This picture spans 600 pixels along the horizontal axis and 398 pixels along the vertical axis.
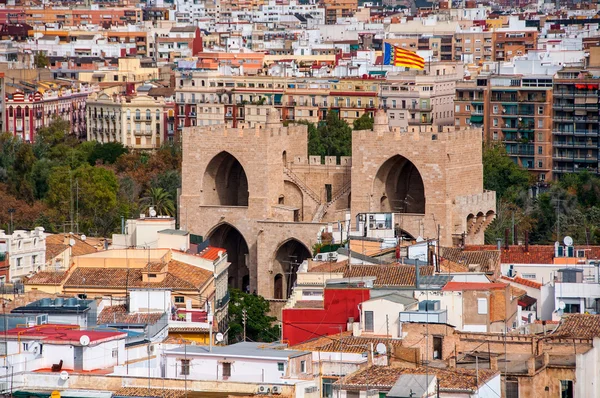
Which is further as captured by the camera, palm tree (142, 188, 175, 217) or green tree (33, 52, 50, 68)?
green tree (33, 52, 50, 68)

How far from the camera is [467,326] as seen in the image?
35562mm

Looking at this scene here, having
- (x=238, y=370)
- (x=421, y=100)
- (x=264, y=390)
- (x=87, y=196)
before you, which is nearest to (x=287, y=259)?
(x=87, y=196)

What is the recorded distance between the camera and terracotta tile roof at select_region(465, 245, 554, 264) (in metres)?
45.5

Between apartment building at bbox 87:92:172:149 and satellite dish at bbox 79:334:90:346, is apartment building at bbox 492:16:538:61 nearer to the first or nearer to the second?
apartment building at bbox 87:92:172:149

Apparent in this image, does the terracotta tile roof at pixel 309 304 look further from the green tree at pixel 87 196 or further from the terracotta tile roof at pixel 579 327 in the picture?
the green tree at pixel 87 196

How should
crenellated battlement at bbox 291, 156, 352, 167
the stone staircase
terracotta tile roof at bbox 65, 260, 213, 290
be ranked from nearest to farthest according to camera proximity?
terracotta tile roof at bbox 65, 260, 213, 290 < the stone staircase < crenellated battlement at bbox 291, 156, 352, 167

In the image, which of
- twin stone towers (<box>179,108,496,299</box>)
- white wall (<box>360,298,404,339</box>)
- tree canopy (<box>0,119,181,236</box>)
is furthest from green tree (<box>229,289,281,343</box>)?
tree canopy (<box>0,119,181,236</box>)

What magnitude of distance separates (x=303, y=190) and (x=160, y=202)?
9.29 metres

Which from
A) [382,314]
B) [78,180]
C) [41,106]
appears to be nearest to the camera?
[382,314]

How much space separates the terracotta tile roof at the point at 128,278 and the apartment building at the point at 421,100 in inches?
1945

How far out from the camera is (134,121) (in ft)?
331

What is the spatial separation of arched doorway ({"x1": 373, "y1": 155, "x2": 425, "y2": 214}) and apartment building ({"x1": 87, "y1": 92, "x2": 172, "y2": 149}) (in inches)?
1584

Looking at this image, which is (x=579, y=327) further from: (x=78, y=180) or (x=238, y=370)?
(x=78, y=180)

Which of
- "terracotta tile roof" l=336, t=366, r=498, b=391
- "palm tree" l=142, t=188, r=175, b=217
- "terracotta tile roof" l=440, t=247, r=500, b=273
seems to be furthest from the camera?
"palm tree" l=142, t=188, r=175, b=217
